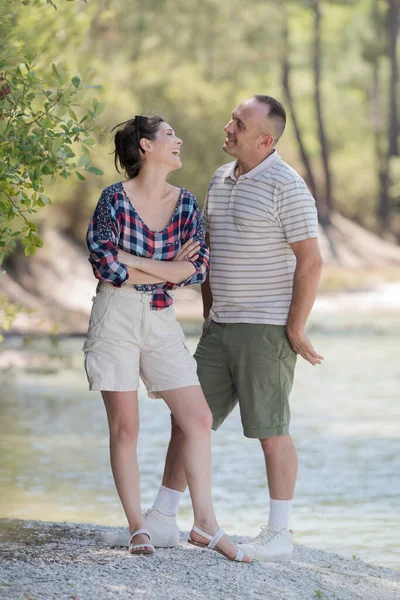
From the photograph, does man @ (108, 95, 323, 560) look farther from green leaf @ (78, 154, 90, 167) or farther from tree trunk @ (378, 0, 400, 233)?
tree trunk @ (378, 0, 400, 233)

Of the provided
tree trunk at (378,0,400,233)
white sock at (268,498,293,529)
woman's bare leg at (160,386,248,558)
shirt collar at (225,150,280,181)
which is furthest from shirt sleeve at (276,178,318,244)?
tree trunk at (378,0,400,233)

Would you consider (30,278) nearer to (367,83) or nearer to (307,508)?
(307,508)

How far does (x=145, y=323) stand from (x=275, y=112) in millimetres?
1084

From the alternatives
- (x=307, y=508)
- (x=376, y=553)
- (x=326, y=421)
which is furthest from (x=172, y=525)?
(x=326, y=421)

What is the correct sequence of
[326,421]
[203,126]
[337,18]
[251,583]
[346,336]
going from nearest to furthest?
[251,583], [326,421], [346,336], [203,126], [337,18]

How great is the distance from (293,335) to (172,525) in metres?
0.92

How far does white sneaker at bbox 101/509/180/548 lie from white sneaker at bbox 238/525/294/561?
320 millimetres

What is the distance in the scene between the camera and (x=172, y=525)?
4.63 meters

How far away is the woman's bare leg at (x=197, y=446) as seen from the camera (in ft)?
14.1

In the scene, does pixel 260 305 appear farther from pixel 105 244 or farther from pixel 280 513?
pixel 280 513

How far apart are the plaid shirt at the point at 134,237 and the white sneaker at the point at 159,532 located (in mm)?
907

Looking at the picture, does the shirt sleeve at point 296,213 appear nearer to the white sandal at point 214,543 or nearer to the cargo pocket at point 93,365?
the cargo pocket at point 93,365

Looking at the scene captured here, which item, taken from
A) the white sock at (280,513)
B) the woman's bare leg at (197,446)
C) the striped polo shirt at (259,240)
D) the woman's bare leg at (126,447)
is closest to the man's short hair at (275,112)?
the striped polo shirt at (259,240)

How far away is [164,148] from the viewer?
443cm
